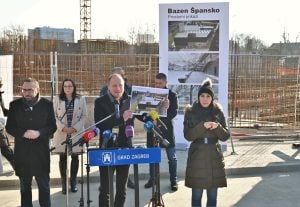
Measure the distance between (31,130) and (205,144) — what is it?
213 centimetres

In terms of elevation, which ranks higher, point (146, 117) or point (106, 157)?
point (146, 117)

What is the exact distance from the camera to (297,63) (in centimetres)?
1220

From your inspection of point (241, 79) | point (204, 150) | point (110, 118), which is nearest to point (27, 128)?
point (110, 118)

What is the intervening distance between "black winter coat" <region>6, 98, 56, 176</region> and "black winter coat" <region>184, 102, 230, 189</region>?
1.78 metres

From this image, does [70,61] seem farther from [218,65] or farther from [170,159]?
[170,159]

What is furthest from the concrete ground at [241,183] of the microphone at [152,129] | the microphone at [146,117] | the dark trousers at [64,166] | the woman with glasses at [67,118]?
the microphone at [152,129]

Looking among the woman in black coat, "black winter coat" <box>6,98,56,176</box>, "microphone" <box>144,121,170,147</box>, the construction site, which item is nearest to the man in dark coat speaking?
"black winter coat" <box>6,98,56,176</box>

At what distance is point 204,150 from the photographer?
504 centimetres

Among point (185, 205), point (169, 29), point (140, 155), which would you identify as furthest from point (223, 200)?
point (169, 29)

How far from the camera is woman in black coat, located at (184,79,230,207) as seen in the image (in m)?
5.02

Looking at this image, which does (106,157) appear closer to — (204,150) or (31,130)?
(204,150)

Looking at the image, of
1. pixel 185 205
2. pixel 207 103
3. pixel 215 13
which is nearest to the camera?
pixel 207 103

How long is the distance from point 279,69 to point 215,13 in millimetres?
4087

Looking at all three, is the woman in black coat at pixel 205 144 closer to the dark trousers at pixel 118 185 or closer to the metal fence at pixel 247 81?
the dark trousers at pixel 118 185
